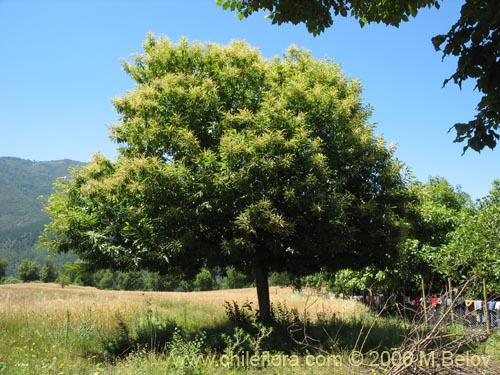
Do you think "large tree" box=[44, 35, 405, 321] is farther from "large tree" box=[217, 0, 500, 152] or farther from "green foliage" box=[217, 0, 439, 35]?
"large tree" box=[217, 0, 500, 152]

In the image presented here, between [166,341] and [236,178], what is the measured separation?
5.10 metres

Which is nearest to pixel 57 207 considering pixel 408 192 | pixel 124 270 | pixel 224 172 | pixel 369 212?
pixel 124 270

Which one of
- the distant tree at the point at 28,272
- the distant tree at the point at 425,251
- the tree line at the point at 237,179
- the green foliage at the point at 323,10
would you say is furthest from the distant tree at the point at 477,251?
the distant tree at the point at 28,272

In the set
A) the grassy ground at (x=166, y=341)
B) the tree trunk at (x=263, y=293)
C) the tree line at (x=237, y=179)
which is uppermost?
the tree line at (x=237, y=179)

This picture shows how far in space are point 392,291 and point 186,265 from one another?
13935mm

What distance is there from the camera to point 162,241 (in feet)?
33.2

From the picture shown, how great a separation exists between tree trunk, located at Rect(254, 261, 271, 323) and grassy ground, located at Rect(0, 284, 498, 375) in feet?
1.27

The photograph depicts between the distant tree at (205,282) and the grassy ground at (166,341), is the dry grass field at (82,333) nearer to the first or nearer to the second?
the grassy ground at (166,341)

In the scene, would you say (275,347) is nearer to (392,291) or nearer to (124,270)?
(124,270)

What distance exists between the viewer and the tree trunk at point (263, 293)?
1187 centimetres

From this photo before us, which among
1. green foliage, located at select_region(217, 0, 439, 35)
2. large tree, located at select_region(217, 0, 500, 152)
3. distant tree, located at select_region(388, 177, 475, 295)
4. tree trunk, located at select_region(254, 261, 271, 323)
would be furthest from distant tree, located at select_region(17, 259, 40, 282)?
large tree, located at select_region(217, 0, 500, 152)

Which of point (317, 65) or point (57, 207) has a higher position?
point (317, 65)

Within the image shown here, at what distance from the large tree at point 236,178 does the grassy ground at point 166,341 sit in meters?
1.71

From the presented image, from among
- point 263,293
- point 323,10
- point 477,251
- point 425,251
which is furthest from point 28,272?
point 323,10
